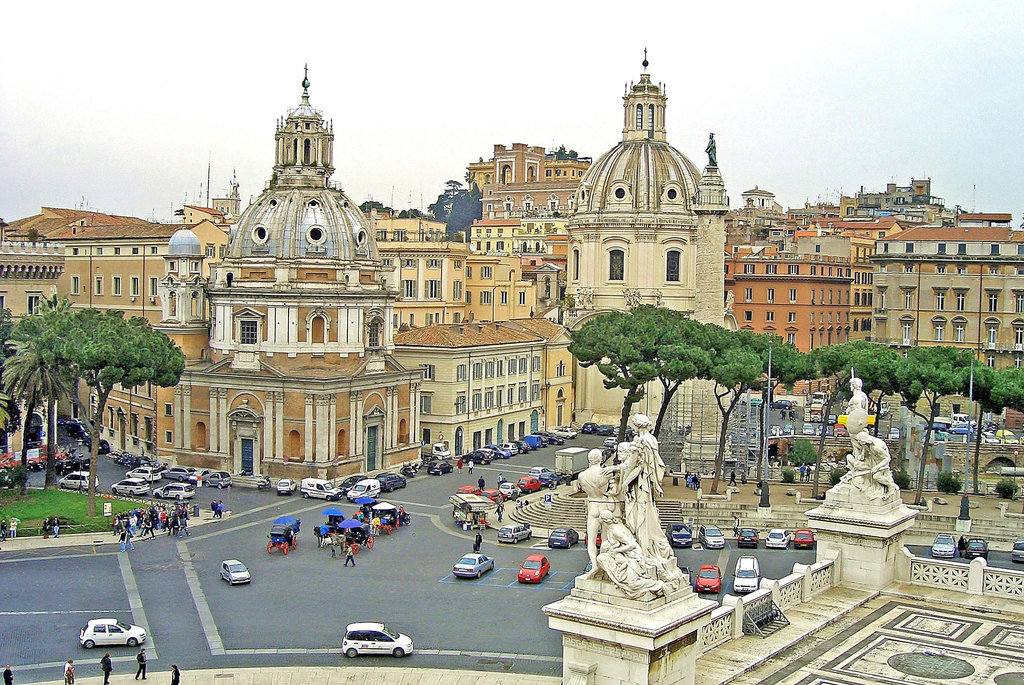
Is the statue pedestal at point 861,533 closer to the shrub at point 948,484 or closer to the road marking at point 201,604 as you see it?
the road marking at point 201,604

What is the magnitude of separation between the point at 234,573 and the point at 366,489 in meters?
17.7

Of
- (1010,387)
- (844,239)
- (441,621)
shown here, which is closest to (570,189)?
(844,239)

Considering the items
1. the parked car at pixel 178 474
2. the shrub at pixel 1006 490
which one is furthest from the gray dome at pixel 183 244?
the shrub at pixel 1006 490

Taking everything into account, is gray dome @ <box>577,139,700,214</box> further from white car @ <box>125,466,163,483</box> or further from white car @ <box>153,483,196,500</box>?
white car @ <box>153,483,196,500</box>

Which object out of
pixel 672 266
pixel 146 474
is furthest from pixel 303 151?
pixel 672 266

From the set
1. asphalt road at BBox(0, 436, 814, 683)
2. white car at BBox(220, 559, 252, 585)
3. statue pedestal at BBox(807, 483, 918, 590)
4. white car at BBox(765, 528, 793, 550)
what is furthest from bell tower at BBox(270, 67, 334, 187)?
statue pedestal at BBox(807, 483, 918, 590)

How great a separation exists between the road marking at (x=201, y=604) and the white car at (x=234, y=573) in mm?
998

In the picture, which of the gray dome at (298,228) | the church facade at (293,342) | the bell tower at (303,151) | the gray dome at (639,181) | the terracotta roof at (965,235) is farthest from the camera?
the gray dome at (639,181)

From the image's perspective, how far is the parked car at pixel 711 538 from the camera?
4809 centimetres

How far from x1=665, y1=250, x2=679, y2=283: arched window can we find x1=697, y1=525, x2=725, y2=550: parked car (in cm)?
3613

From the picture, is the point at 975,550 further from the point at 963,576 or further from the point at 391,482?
the point at 391,482

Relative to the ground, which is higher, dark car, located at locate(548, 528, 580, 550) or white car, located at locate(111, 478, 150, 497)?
white car, located at locate(111, 478, 150, 497)

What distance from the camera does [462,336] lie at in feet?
244

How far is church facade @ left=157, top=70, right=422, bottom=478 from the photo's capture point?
209 feet
